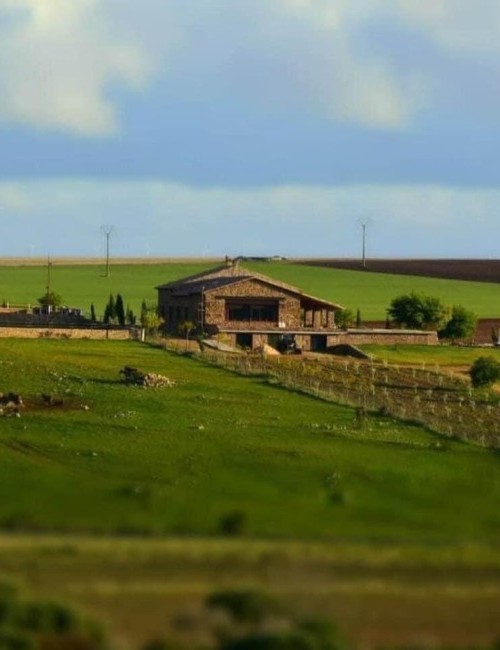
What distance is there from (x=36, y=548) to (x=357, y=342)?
6620 centimetres

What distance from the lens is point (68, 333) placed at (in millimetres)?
77625

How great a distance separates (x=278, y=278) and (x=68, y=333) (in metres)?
84.5

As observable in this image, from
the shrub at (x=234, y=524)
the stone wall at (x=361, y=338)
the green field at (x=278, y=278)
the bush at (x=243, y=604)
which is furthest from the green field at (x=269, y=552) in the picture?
the green field at (x=278, y=278)

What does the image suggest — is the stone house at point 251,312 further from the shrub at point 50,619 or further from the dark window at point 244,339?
the shrub at point 50,619

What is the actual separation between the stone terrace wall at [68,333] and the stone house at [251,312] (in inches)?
214

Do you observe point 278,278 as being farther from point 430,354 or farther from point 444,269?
point 430,354

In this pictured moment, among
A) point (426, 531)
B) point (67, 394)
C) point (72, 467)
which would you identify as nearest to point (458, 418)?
point (67, 394)

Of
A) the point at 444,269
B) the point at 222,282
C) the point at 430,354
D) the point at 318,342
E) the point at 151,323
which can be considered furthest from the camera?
the point at 444,269

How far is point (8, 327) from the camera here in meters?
77.8

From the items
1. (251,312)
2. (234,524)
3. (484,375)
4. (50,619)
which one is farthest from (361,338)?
(50,619)

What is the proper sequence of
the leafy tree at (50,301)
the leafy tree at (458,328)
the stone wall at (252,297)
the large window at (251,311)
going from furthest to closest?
the leafy tree at (50,301), the leafy tree at (458,328), the large window at (251,311), the stone wall at (252,297)

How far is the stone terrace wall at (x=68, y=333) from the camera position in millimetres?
76312

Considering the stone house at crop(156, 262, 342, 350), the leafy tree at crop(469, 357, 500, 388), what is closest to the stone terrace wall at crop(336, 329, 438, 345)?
the stone house at crop(156, 262, 342, 350)

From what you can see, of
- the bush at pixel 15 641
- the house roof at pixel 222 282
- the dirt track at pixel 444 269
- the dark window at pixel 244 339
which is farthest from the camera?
the dirt track at pixel 444 269
